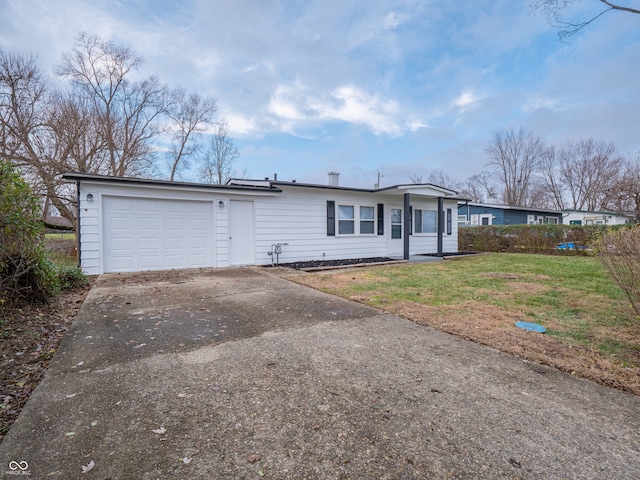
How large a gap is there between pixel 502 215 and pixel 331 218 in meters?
16.7

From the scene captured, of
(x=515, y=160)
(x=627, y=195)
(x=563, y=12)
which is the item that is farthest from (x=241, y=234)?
(x=515, y=160)

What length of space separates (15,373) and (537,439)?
13.5ft

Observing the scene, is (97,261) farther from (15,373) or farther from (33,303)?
(15,373)

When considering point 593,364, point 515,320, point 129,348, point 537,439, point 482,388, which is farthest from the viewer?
point 515,320

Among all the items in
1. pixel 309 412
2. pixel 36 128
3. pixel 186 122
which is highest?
pixel 186 122

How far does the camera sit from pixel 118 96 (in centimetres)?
1784

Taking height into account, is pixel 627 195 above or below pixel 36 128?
below

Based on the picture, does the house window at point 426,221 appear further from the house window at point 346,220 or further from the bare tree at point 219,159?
the bare tree at point 219,159

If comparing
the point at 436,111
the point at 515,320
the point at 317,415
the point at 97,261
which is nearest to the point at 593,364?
the point at 515,320

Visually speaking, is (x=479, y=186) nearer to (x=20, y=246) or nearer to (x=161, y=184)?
(x=161, y=184)

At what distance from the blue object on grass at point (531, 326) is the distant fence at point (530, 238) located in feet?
36.1

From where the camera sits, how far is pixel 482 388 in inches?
97.2

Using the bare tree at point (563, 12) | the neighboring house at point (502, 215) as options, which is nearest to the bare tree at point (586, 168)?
the neighboring house at point (502, 215)

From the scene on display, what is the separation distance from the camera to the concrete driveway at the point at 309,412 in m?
1.65
